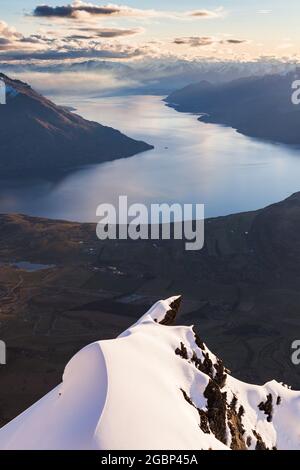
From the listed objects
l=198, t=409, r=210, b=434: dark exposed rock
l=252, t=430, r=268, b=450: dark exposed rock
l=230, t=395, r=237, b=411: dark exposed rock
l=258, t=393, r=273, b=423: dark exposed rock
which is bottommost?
l=258, t=393, r=273, b=423: dark exposed rock

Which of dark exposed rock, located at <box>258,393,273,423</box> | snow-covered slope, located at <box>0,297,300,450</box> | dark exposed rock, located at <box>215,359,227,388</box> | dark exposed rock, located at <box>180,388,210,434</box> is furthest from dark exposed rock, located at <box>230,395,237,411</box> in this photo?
dark exposed rock, located at <box>180,388,210,434</box>

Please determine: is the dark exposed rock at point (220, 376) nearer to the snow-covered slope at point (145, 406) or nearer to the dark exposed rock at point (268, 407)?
the snow-covered slope at point (145, 406)

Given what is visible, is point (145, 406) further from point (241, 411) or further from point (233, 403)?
point (241, 411)

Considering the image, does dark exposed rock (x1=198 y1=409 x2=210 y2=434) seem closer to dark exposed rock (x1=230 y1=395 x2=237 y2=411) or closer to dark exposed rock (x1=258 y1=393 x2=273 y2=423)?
dark exposed rock (x1=230 y1=395 x2=237 y2=411)

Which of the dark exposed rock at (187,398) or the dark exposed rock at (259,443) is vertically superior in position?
the dark exposed rock at (187,398)

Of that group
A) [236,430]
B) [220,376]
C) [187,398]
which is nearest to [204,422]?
[187,398]

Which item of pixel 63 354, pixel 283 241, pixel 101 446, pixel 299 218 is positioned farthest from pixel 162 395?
pixel 299 218

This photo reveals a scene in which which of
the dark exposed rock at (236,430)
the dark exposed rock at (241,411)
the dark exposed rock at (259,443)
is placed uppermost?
the dark exposed rock at (236,430)

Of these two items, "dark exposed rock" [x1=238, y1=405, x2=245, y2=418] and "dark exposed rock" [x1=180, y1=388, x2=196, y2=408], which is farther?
"dark exposed rock" [x1=238, y1=405, x2=245, y2=418]

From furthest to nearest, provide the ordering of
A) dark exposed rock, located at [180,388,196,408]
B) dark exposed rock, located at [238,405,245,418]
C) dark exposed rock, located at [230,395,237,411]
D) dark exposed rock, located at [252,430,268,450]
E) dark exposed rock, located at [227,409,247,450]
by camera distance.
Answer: dark exposed rock, located at [238,405,245,418], dark exposed rock, located at [230,395,237,411], dark exposed rock, located at [252,430,268,450], dark exposed rock, located at [227,409,247,450], dark exposed rock, located at [180,388,196,408]

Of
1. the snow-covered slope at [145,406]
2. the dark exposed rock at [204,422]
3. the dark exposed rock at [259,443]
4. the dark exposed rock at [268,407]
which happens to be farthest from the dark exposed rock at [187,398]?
the dark exposed rock at [268,407]
